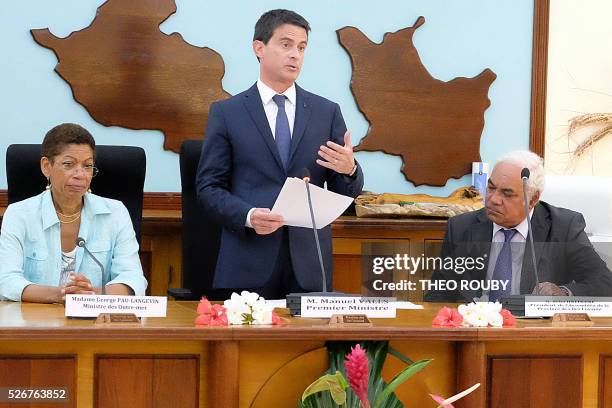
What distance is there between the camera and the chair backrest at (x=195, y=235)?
341cm

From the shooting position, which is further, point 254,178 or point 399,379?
point 254,178

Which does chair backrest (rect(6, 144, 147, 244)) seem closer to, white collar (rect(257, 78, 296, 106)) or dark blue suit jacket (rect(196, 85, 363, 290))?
dark blue suit jacket (rect(196, 85, 363, 290))

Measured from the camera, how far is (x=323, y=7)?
445 cm

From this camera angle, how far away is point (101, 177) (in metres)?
3.15

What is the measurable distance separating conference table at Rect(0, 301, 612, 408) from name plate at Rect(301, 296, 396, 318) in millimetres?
27

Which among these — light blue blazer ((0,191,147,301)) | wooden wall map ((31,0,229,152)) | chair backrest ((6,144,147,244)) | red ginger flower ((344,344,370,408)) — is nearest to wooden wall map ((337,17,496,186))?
wooden wall map ((31,0,229,152))

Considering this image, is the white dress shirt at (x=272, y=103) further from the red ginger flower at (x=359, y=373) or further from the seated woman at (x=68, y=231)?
the red ginger flower at (x=359, y=373)

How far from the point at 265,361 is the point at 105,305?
0.37m

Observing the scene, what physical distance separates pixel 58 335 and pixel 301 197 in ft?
2.52

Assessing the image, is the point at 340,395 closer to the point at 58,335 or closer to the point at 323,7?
the point at 58,335

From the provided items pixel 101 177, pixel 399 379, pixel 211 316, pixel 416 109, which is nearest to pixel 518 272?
pixel 399 379

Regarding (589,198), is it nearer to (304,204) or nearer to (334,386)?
(304,204)

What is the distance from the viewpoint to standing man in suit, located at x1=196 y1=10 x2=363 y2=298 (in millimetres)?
2795

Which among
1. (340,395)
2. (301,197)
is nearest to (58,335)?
(340,395)
